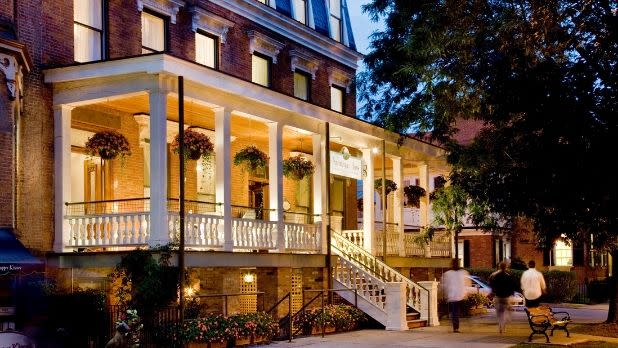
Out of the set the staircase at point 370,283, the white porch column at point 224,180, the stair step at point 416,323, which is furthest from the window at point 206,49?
the stair step at point 416,323

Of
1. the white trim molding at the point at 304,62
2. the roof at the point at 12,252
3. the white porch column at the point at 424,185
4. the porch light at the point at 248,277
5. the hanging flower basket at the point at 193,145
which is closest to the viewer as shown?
the roof at the point at 12,252

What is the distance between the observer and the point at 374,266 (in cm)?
2464

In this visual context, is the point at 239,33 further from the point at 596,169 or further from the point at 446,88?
the point at 596,169

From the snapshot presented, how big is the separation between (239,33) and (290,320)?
33.5 feet

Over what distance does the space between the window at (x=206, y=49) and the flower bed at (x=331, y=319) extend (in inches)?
315

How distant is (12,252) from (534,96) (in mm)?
10515

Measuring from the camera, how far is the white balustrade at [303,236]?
22078 millimetres

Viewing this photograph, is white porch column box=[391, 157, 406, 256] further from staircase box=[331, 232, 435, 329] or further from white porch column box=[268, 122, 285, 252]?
white porch column box=[268, 122, 285, 252]

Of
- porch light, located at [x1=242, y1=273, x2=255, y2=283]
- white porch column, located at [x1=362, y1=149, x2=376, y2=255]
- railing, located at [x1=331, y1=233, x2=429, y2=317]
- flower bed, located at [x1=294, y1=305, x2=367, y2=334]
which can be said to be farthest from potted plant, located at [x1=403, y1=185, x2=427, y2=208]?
porch light, located at [x1=242, y1=273, x2=255, y2=283]

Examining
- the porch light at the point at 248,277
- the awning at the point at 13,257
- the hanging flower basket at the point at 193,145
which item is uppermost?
the hanging flower basket at the point at 193,145

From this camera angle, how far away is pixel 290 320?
753 inches

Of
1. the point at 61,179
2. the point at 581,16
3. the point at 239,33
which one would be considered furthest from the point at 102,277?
the point at 581,16

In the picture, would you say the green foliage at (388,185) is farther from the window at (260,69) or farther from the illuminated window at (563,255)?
the illuminated window at (563,255)

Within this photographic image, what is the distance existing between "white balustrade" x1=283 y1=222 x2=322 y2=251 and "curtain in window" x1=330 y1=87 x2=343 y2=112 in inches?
346
